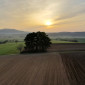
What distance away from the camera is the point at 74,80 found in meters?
9.48

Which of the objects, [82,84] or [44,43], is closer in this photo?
[82,84]

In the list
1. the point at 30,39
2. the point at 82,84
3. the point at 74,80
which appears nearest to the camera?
the point at 82,84

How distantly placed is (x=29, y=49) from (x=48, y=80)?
35.4 meters

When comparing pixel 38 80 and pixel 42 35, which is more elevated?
pixel 42 35

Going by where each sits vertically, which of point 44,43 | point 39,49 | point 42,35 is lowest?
point 39,49

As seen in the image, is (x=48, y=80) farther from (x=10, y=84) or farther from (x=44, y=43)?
(x=44, y=43)

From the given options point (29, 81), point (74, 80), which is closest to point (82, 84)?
point (74, 80)

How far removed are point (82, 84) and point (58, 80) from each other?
2462 millimetres

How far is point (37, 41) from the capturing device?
42.2 metres

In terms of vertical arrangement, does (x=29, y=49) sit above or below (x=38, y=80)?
below

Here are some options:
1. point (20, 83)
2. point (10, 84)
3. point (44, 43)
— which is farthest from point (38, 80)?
point (44, 43)

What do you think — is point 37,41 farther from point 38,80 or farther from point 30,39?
point 38,80

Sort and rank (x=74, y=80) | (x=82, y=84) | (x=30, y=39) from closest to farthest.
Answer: (x=82, y=84)
(x=74, y=80)
(x=30, y=39)

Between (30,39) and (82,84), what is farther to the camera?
(30,39)
